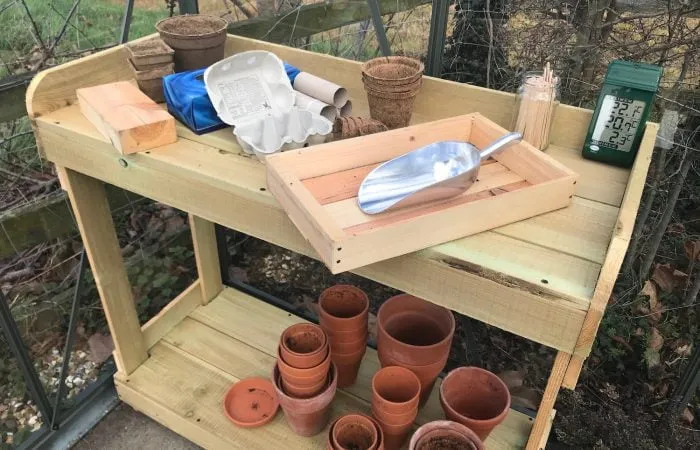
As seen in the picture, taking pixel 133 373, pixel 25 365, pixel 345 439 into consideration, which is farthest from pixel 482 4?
pixel 25 365

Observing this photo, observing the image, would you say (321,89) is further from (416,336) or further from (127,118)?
(416,336)

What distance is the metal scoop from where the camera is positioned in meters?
0.87

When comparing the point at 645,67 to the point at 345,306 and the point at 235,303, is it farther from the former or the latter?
the point at 235,303

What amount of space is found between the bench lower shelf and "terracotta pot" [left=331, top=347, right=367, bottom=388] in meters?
0.04

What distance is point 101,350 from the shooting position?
184cm

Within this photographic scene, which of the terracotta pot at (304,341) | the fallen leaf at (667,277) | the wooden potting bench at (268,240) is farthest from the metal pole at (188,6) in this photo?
the fallen leaf at (667,277)

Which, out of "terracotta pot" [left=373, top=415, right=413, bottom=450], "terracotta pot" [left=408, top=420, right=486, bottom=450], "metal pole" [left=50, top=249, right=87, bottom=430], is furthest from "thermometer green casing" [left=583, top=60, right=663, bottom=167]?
"metal pole" [left=50, top=249, right=87, bottom=430]

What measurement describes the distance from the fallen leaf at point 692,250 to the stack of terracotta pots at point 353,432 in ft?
4.14

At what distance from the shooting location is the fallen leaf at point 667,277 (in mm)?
1842

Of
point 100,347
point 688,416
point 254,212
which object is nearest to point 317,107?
point 254,212

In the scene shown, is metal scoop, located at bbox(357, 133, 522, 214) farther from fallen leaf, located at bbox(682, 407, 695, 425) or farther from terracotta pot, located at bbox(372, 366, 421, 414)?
fallen leaf, located at bbox(682, 407, 695, 425)

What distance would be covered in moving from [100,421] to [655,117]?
1.88m

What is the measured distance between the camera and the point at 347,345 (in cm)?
133

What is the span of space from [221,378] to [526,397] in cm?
89
